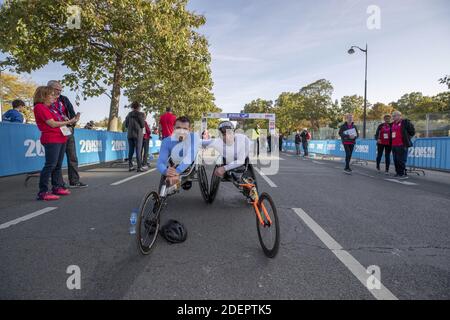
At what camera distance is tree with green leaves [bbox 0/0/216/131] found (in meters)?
13.0

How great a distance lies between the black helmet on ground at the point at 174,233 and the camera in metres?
3.34

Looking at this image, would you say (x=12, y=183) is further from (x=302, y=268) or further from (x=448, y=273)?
(x=448, y=273)

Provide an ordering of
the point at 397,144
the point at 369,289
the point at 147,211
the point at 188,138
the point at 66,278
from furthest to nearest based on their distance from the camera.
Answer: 1. the point at 397,144
2. the point at 188,138
3. the point at 147,211
4. the point at 66,278
5. the point at 369,289

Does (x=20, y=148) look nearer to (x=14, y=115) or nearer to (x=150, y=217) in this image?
(x=14, y=115)

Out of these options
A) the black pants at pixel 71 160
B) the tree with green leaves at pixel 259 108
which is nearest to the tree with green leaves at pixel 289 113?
the tree with green leaves at pixel 259 108

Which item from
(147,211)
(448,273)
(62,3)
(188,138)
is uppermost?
(62,3)

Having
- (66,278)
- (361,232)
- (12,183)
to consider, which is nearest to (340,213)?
(361,232)

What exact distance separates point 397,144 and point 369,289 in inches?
346

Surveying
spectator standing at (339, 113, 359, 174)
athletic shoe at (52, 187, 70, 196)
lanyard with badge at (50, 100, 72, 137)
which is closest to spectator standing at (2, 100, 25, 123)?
lanyard with badge at (50, 100, 72, 137)

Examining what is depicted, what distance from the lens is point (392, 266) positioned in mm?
2750

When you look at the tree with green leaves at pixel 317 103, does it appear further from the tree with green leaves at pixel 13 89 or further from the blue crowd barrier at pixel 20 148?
the blue crowd barrier at pixel 20 148

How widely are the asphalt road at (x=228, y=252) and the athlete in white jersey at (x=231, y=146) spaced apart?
0.84 m

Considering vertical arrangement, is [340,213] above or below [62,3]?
below

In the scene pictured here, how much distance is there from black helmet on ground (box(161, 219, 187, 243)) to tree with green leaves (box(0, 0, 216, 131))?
41.7 ft
